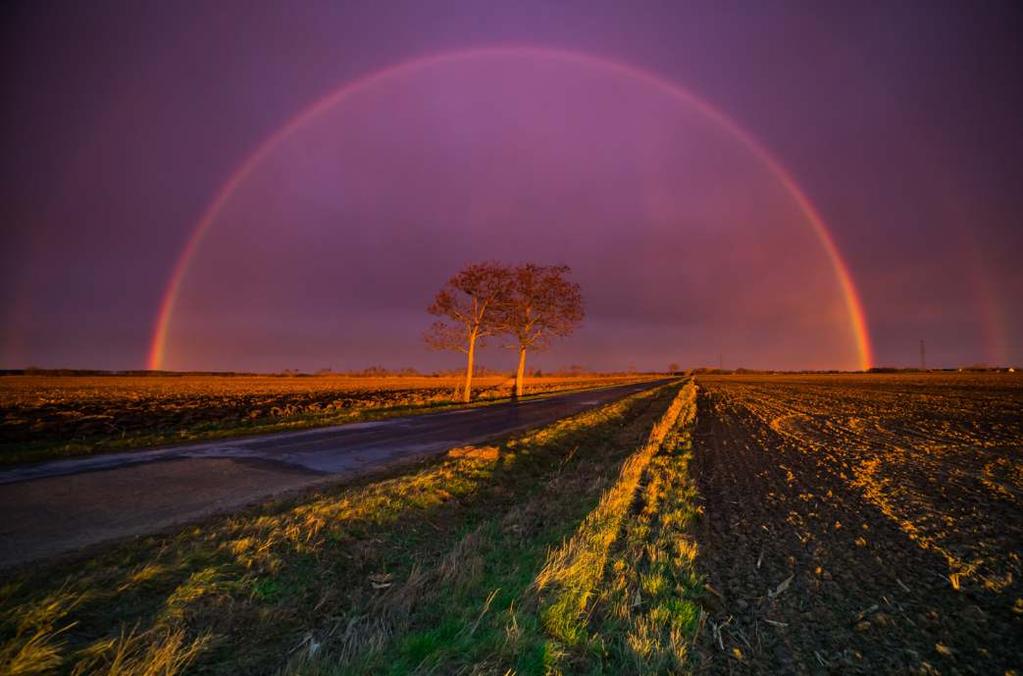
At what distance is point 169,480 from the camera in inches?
381

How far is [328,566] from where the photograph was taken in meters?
5.95

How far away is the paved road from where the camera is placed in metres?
6.73

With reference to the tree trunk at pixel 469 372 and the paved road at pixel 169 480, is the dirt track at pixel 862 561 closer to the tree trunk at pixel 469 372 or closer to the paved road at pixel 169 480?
the paved road at pixel 169 480

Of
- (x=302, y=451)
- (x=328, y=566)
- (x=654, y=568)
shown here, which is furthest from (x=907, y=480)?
(x=302, y=451)

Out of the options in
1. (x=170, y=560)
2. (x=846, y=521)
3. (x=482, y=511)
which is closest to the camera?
(x=170, y=560)

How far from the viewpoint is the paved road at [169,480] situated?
673cm

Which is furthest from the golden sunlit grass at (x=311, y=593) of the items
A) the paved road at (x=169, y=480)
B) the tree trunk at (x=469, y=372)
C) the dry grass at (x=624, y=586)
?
the tree trunk at (x=469, y=372)

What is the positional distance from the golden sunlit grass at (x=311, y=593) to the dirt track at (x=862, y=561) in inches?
85.9

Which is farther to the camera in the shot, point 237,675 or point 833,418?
point 833,418

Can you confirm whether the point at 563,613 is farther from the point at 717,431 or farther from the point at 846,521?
the point at 717,431

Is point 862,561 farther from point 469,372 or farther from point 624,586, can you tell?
point 469,372

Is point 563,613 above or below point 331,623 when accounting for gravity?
above

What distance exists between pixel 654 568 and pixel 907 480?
8.96 meters

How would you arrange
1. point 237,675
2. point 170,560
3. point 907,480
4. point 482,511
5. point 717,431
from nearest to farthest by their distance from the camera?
point 237,675
point 170,560
point 482,511
point 907,480
point 717,431
